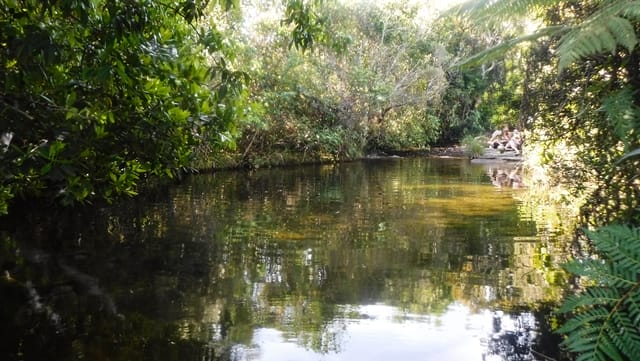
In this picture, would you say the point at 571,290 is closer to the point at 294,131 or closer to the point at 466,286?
the point at 466,286

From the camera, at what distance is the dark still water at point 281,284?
166 inches

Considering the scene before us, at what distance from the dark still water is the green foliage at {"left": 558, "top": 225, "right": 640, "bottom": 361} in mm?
2367

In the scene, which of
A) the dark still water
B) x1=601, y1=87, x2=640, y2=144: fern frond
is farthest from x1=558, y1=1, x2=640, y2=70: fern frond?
the dark still water

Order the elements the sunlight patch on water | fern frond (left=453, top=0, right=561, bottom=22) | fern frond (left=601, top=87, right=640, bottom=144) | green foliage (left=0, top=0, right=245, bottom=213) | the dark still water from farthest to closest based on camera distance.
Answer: the dark still water < the sunlight patch on water < green foliage (left=0, top=0, right=245, bottom=213) < fern frond (left=601, top=87, right=640, bottom=144) < fern frond (left=453, top=0, right=561, bottom=22)

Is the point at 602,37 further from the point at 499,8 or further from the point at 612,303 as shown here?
the point at 612,303

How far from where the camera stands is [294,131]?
73.9ft

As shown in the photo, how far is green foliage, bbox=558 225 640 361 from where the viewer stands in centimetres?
170

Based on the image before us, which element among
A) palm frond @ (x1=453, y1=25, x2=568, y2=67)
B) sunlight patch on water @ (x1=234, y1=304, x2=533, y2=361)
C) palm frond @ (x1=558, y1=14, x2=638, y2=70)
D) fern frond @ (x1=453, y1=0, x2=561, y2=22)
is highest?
fern frond @ (x1=453, y1=0, x2=561, y2=22)

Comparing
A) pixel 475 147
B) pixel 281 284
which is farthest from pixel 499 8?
pixel 475 147

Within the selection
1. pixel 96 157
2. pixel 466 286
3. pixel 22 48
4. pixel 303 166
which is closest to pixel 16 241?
pixel 96 157

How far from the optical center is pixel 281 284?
5.73 metres

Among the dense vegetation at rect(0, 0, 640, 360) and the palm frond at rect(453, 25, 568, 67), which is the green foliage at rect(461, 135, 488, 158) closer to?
the dense vegetation at rect(0, 0, 640, 360)

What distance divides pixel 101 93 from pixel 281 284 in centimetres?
260

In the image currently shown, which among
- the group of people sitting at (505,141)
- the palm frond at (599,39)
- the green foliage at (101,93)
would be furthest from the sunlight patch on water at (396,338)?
the group of people sitting at (505,141)
